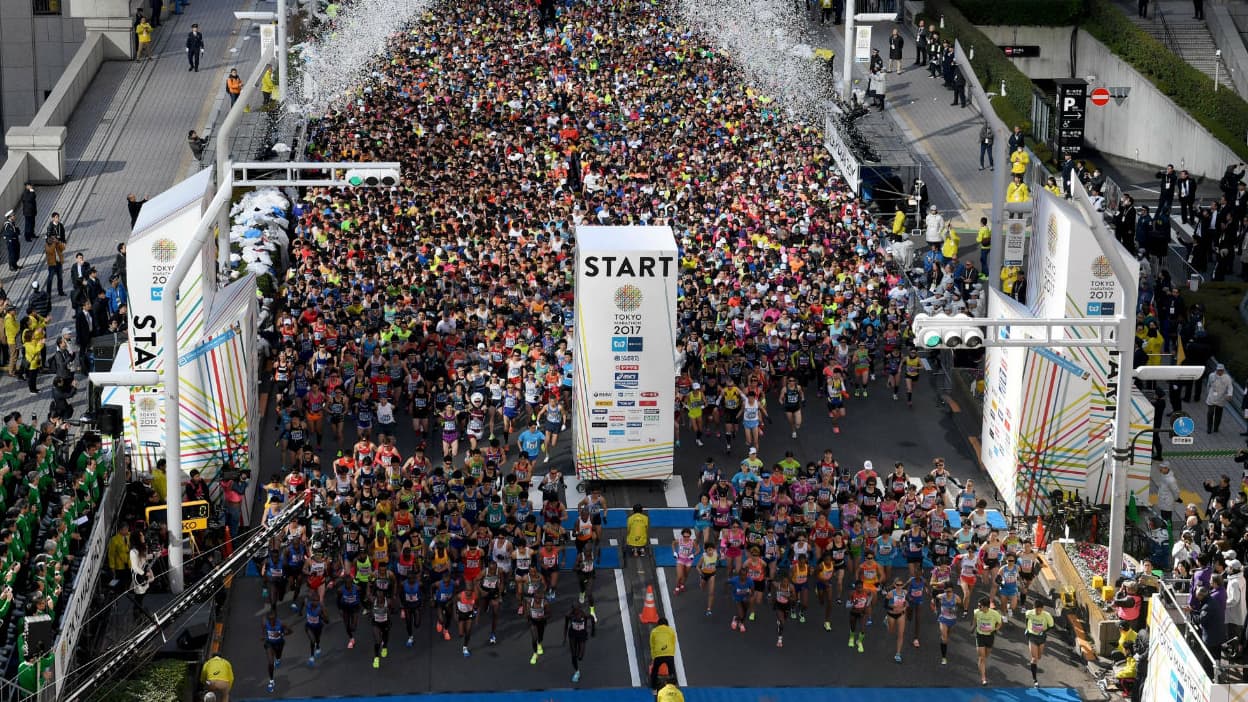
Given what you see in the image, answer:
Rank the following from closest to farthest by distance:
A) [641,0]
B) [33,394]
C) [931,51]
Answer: [33,394] < [931,51] < [641,0]

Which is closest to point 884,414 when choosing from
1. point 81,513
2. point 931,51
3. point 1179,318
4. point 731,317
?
point 731,317

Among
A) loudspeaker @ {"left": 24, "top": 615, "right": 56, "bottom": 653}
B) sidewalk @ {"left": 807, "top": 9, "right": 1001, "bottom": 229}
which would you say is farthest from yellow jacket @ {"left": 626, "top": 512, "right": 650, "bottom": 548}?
sidewalk @ {"left": 807, "top": 9, "right": 1001, "bottom": 229}

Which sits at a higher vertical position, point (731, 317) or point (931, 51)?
point (931, 51)

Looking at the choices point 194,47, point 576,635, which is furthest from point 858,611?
point 194,47

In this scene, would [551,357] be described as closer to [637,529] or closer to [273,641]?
[637,529]

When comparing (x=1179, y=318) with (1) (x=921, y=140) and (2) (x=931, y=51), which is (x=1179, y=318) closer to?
(1) (x=921, y=140)

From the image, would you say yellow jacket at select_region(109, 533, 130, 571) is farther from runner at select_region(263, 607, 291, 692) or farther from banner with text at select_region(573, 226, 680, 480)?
banner with text at select_region(573, 226, 680, 480)
